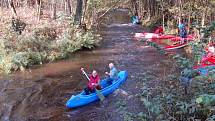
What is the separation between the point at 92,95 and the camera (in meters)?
12.8

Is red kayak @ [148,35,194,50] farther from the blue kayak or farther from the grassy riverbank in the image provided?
the blue kayak

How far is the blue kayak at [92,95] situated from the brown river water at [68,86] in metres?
0.20

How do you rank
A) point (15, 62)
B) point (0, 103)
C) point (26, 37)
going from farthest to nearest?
point (26, 37) → point (15, 62) → point (0, 103)

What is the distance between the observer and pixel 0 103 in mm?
12828

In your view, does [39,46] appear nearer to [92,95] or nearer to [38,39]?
[38,39]

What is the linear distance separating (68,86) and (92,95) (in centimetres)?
248

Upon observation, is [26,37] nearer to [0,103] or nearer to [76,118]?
[0,103]

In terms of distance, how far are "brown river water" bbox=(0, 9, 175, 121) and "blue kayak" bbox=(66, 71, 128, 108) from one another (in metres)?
0.20

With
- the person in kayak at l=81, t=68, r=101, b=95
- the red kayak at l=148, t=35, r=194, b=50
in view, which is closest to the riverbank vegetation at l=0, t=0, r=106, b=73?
the red kayak at l=148, t=35, r=194, b=50

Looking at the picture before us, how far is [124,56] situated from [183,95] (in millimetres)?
15020

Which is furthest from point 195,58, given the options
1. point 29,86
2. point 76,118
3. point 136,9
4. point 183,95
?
point 136,9

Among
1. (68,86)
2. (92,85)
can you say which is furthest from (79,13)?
(92,85)

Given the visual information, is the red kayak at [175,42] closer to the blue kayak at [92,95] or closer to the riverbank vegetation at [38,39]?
the riverbank vegetation at [38,39]

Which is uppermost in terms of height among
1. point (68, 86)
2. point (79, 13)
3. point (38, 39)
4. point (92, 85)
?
point (79, 13)
